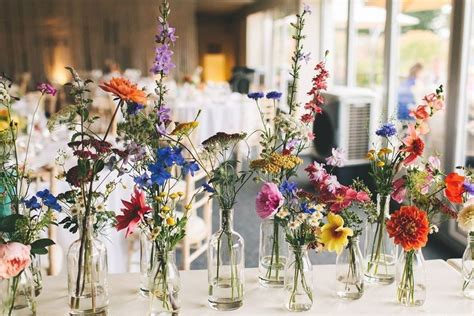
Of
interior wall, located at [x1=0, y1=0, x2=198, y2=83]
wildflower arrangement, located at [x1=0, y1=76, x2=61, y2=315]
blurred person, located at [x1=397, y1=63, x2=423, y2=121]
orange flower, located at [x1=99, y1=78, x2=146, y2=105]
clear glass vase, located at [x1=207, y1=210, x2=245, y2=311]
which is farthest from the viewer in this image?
interior wall, located at [x1=0, y1=0, x2=198, y2=83]

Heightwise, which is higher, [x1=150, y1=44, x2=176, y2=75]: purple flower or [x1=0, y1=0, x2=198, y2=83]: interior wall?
[x1=0, y1=0, x2=198, y2=83]: interior wall

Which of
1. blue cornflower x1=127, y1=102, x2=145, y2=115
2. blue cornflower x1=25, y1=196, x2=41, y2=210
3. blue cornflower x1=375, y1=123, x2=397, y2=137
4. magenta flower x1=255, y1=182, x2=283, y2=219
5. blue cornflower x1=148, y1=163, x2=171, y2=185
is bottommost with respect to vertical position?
blue cornflower x1=25, y1=196, x2=41, y2=210

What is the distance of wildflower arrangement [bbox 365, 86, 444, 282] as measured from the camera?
1.18 m

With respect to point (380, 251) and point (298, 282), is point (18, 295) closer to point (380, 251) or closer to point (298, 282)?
point (298, 282)

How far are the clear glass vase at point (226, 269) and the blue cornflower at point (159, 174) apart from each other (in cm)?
22

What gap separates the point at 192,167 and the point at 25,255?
0.36 meters

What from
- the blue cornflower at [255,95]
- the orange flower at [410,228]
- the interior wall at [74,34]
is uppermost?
the interior wall at [74,34]

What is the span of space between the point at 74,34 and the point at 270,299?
9.93 m

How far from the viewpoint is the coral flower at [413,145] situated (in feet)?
3.88

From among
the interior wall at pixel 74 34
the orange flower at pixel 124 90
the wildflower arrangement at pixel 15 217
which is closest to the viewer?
the orange flower at pixel 124 90

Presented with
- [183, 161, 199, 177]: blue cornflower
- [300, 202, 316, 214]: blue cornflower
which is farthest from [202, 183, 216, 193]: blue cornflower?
[300, 202, 316, 214]: blue cornflower

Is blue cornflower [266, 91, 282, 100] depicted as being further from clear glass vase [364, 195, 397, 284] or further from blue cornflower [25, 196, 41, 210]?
blue cornflower [25, 196, 41, 210]

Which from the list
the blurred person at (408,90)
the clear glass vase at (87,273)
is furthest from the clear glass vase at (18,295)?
the blurred person at (408,90)

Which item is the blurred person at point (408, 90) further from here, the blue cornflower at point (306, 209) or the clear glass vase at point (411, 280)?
the blue cornflower at point (306, 209)
